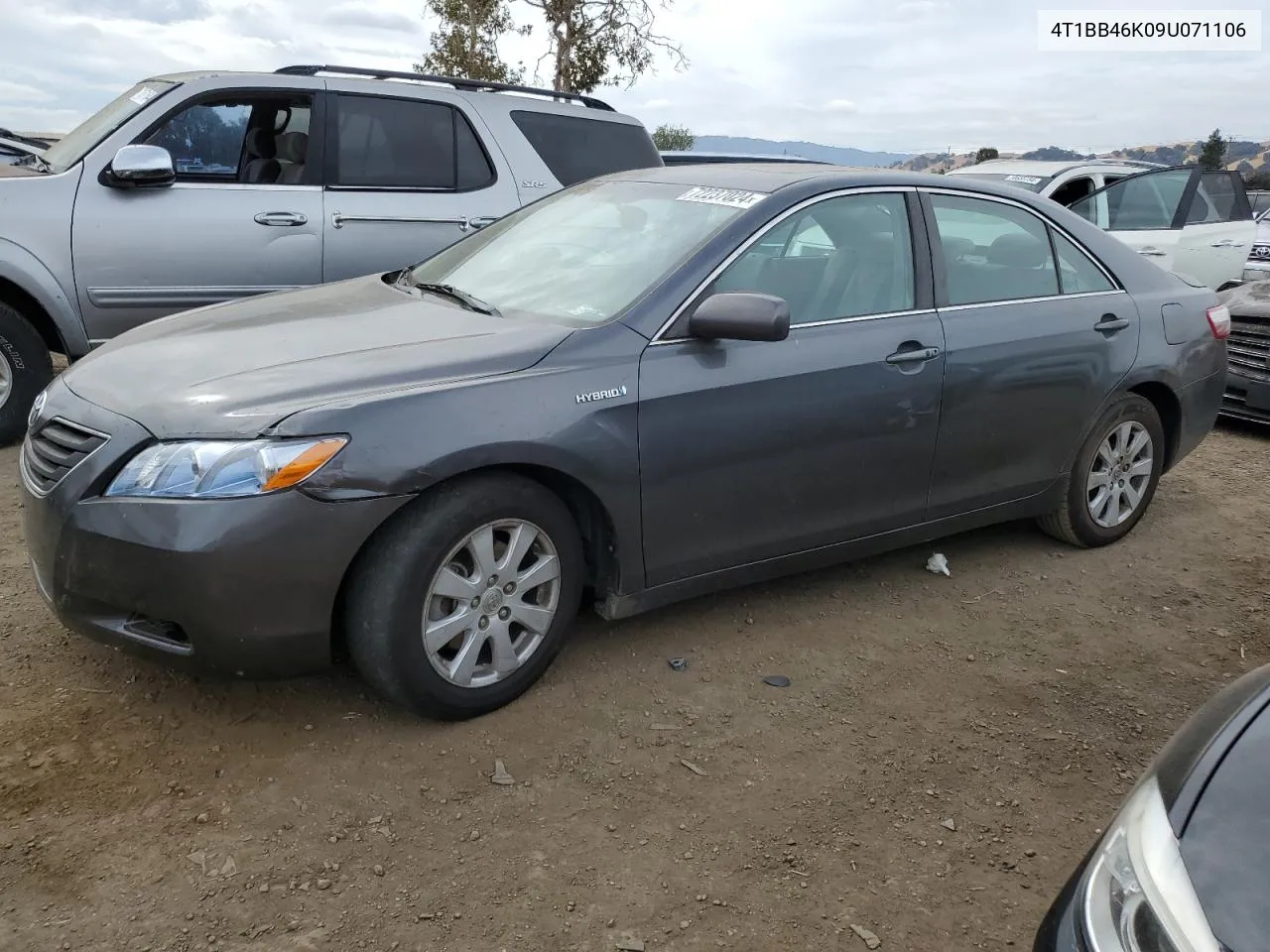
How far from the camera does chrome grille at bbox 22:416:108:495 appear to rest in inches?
115

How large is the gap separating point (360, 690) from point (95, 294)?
3227 millimetres

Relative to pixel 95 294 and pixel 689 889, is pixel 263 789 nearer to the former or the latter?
pixel 689 889

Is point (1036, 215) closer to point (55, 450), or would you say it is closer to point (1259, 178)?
point (55, 450)

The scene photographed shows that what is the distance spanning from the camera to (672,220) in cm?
377

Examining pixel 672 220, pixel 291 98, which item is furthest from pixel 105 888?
pixel 291 98

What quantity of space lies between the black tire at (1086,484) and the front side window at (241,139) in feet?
14.1

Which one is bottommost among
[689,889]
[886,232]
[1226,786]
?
[689,889]

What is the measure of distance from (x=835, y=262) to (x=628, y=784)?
198 centimetres

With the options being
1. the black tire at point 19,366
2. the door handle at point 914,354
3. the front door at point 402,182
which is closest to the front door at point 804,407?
the door handle at point 914,354

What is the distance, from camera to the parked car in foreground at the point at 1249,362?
7.14 metres

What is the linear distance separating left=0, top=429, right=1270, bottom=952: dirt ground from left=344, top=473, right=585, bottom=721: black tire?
0.16m

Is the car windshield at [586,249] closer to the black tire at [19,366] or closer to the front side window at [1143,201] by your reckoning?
the black tire at [19,366]

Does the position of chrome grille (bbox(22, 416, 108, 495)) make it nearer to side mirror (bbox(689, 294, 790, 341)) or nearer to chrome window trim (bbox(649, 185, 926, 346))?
chrome window trim (bbox(649, 185, 926, 346))

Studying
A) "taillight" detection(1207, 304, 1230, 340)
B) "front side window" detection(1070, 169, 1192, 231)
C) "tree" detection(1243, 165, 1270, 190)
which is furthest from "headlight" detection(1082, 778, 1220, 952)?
"tree" detection(1243, 165, 1270, 190)
